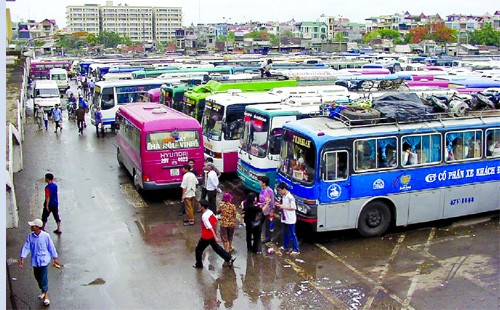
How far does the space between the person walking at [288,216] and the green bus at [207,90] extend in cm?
930

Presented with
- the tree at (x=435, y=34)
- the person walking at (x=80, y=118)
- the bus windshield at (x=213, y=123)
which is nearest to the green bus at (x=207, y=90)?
the bus windshield at (x=213, y=123)

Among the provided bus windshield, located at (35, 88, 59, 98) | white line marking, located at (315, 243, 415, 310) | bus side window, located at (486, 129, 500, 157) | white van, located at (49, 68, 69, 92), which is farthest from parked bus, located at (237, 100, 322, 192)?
white van, located at (49, 68, 69, 92)

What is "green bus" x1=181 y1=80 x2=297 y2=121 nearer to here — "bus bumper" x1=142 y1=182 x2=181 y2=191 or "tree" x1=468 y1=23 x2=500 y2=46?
"bus bumper" x1=142 y1=182 x2=181 y2=191

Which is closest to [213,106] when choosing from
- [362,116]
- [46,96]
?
[362,116]

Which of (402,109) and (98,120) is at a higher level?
(402,109)

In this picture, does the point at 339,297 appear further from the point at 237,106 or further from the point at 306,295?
the point at 237,106

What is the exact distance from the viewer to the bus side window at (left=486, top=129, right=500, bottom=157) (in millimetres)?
14617

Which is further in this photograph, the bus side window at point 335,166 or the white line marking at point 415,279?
the bus side window at point 335,166

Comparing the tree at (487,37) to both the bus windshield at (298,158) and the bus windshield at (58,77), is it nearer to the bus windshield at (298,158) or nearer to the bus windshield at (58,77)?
the bus windshield at (58,77)

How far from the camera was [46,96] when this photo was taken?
38.7m

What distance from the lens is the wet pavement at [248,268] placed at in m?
10.4

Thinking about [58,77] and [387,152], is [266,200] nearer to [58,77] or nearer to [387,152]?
[387,152]

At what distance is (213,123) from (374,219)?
7.17 m

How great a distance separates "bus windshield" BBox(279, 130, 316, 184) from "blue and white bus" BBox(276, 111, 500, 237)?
0.07 feet
